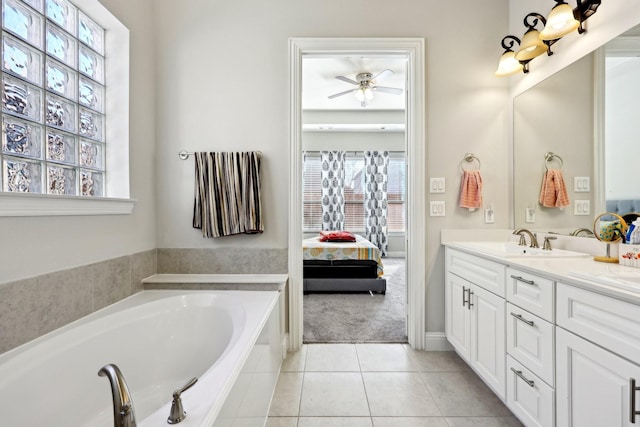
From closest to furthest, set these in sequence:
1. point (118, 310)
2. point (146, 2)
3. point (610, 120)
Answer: point (610, 120), point (118, 310), point (146, 2)

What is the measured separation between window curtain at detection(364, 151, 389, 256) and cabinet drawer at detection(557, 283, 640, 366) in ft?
16.2

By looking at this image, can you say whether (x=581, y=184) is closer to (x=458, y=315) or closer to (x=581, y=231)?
(x=581, y=231)

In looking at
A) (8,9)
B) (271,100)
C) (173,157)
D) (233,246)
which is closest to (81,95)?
(8,9)

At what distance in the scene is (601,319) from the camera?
1054 millimetres

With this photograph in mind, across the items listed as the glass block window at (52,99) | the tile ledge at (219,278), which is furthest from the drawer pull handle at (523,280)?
the glass block window at (52,99)

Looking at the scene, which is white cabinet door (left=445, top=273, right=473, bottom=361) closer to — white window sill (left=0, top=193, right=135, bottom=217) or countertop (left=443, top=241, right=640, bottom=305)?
countertop (left=443, top=241, right=640, bottom=305)

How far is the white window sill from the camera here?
1.16 m

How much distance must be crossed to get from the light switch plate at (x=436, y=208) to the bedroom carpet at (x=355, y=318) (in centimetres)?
107

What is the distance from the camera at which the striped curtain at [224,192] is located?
2.20 meters

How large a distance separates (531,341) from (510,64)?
1.82m

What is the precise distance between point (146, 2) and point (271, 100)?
1.12m

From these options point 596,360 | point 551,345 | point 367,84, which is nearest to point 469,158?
point 551,345

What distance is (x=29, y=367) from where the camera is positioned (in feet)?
3.62

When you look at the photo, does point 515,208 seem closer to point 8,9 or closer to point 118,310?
point 118,310
